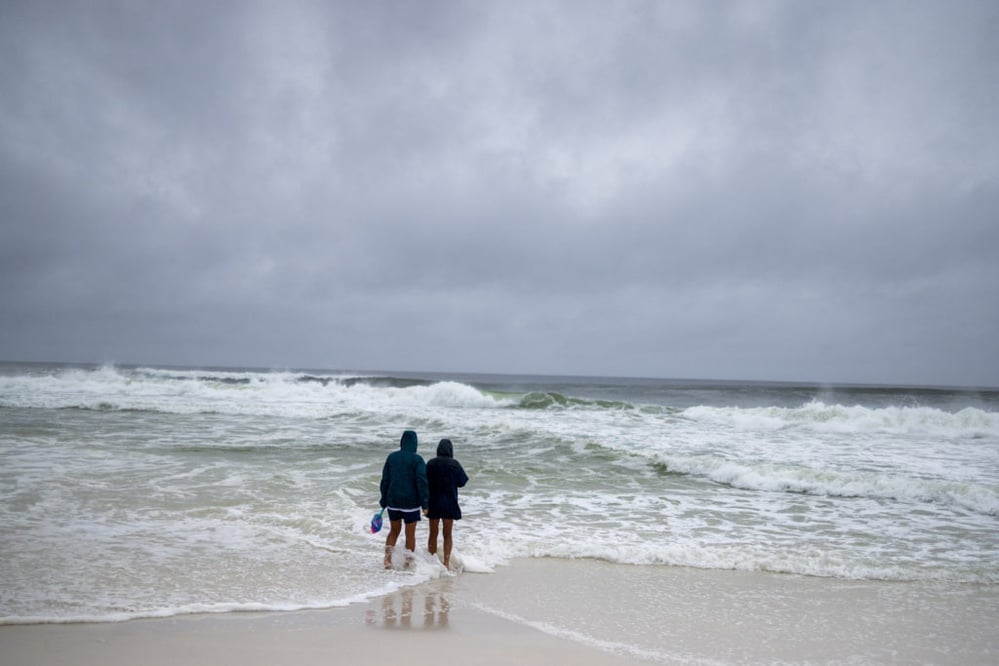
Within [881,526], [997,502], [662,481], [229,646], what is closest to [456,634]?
[229,646]

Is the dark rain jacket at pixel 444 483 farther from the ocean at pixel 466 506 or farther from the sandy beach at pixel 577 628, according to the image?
the sandy beach at pixel 577 628

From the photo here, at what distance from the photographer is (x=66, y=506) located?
9.37m

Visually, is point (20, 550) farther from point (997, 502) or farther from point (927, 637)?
point (997, 502)

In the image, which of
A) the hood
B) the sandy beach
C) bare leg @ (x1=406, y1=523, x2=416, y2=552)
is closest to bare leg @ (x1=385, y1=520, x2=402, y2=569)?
bare leg @ (x1=406, y1=523, x2=416, y2=552)

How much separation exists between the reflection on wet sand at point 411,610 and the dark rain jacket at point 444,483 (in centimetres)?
104

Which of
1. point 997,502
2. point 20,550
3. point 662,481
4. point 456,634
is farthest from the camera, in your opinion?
point 662,481

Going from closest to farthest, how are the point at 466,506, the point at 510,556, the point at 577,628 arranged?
the point at 577,628
the point at 510,556
the point at 466,506

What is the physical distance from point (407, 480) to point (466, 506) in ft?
12.4

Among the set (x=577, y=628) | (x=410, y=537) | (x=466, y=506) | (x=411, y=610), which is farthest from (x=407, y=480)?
(x=466, y=506)

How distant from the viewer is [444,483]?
292 inches

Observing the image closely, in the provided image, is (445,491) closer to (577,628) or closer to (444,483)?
(444,483)

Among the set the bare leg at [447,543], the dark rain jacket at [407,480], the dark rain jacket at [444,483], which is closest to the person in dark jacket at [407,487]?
the dark rain jacket at [407,480]

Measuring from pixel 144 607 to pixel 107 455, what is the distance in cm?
1081

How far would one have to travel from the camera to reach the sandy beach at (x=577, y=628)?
4707 mm
